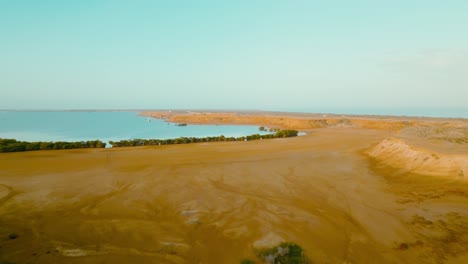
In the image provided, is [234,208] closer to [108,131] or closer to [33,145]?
[33,145]

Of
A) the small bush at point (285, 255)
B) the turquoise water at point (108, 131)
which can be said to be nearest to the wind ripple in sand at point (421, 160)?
the small bush at point (285, 255)

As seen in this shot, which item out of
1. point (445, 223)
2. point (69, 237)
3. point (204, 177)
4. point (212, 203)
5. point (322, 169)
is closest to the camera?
point (69, 237)

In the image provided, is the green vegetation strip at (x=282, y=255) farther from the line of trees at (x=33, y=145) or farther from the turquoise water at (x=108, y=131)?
the turquoise water at (x=108, y=131)

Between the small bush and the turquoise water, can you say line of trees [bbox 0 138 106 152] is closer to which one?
the turquoise water

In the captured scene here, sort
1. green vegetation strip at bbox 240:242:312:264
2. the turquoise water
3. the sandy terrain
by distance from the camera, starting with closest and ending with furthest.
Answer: green vegetation strip at bbox 240:242:312:264 → the sandy terrain → the turquoise water

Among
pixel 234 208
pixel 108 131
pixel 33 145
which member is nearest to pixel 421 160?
pixel 234 208

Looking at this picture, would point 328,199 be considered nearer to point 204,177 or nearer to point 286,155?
point 204,177

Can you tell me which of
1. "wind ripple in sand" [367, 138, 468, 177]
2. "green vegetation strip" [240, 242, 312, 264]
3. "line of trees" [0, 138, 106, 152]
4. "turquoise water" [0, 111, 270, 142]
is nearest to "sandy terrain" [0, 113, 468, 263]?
"wind ripple in sand" [367, 138, 468, 177]

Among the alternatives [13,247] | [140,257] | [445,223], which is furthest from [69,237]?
[445,223]
